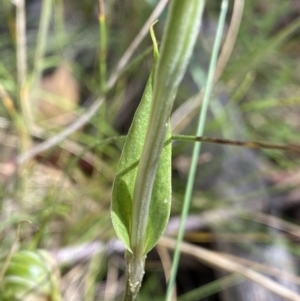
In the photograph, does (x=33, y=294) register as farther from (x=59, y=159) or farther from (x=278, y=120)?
(x=278, y=120)

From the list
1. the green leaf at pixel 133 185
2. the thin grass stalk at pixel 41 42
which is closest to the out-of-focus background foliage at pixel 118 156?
the thin grass stalk at pixel 41 42

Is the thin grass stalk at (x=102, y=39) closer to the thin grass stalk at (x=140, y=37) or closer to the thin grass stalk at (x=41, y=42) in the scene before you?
the thin grass stalk at (x=140, y=37)

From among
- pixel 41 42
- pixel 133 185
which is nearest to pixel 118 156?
pixel 41 42

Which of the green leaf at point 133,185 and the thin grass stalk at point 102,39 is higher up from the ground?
the thin grass stalk at point 102,39

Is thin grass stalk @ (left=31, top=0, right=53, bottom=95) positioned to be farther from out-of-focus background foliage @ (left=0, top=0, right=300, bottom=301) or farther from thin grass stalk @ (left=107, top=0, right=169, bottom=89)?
thin grass stalk @ (left=107, top=0, right=169, bottom=89)

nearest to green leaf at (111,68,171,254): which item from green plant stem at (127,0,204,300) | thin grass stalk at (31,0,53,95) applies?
green plant stem at (127,0,204,300)

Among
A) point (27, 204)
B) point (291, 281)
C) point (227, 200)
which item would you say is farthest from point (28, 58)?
point (291, 281)
